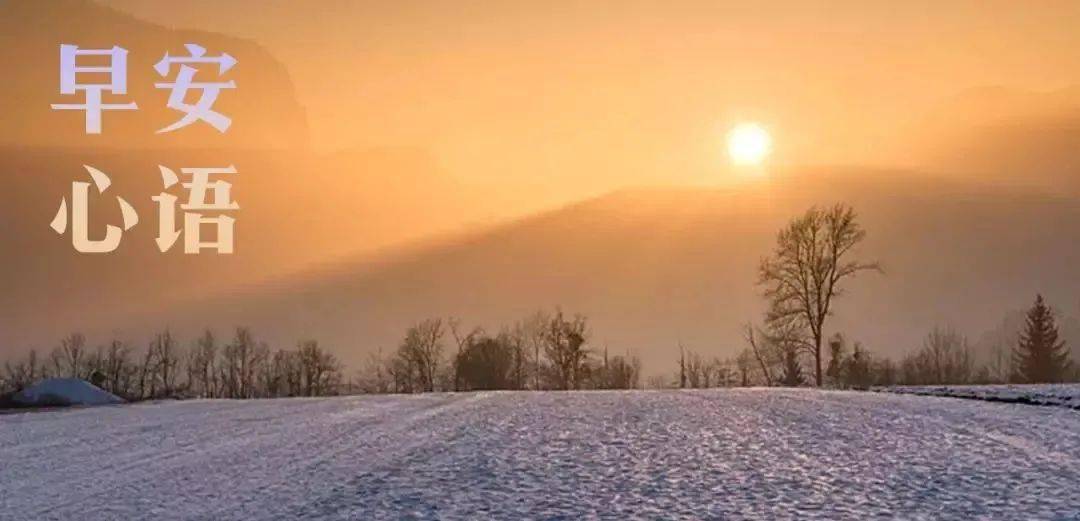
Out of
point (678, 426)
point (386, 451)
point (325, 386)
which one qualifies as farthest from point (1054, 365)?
point (386, 451)

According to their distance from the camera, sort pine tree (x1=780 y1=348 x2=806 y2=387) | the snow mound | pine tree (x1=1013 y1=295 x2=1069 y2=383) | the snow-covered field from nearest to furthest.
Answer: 1. the snow-covered field
2. the snow mound
3. pine tree (x1=780 y1=348 x2=806 y2=387)
4. pine tree (x1=1013 y1=295 x2=1069 y2=383)

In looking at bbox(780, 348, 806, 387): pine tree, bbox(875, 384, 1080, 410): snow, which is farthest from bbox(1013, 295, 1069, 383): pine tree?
bbox(875, 384, 1080, 410): snow

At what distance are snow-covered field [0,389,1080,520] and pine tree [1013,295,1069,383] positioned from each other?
80317mm

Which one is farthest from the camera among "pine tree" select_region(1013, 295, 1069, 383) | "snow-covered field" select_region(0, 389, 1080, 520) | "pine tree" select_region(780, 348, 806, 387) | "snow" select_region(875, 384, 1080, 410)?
"pine tree" select_region(1013, 295, 1069, 383)

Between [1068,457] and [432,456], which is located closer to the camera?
[1068,457]

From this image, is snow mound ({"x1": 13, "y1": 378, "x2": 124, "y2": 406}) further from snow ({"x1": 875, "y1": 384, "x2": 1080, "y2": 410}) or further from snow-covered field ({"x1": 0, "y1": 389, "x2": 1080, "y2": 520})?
snow ({"x1": 875, "y1": 384, "x2": 1080, "y2": 410})

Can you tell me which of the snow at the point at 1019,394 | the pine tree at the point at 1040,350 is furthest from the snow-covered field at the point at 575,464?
the pine tree at the point at 1040,350

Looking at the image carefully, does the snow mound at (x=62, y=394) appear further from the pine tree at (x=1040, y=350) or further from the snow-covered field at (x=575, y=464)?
the pine tree at (x=1040, y=350)

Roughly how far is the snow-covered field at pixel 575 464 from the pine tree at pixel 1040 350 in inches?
3162

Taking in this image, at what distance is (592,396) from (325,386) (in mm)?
77612

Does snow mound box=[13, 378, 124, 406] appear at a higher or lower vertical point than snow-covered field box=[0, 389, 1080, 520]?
higher

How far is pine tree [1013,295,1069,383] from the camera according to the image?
102562mm

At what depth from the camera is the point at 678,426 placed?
25250 mm

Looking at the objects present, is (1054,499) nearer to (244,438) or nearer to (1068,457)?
(1068,457)
